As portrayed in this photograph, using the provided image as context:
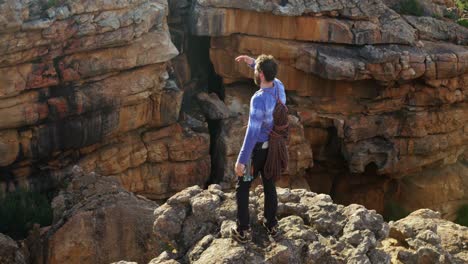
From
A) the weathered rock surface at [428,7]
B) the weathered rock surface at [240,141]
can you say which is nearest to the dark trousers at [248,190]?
the weathered rock surface at [240,141]

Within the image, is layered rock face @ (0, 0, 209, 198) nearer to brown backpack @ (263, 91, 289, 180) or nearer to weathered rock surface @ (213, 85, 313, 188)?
weathered rock surface @ (213, 85, 313, 188)

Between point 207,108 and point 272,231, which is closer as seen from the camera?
point 272,231

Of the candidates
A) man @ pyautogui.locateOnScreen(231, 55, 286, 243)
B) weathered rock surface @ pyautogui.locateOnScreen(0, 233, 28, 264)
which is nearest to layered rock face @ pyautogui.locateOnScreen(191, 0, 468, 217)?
weathered rock surface @ pyautogui.locateOnScreen(0, 233, 28, 264)

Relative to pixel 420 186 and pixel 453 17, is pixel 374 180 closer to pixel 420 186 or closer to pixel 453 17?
pixel 420 186

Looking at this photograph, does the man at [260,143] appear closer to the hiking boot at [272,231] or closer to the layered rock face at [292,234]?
the hiking boot at [272,231]

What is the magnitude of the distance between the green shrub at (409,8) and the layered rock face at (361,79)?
34 centimetres

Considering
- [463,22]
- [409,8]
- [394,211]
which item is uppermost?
[409,8]

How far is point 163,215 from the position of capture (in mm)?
7211

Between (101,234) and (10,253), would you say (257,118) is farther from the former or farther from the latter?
(10,253)

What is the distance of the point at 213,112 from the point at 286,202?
9.73m

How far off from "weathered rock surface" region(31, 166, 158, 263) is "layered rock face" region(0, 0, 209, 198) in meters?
4.04

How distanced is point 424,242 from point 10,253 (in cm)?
578

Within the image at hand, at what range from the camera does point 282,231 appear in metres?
6.81

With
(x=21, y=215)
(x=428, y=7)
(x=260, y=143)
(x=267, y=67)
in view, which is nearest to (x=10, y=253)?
(x=21, y=215)
